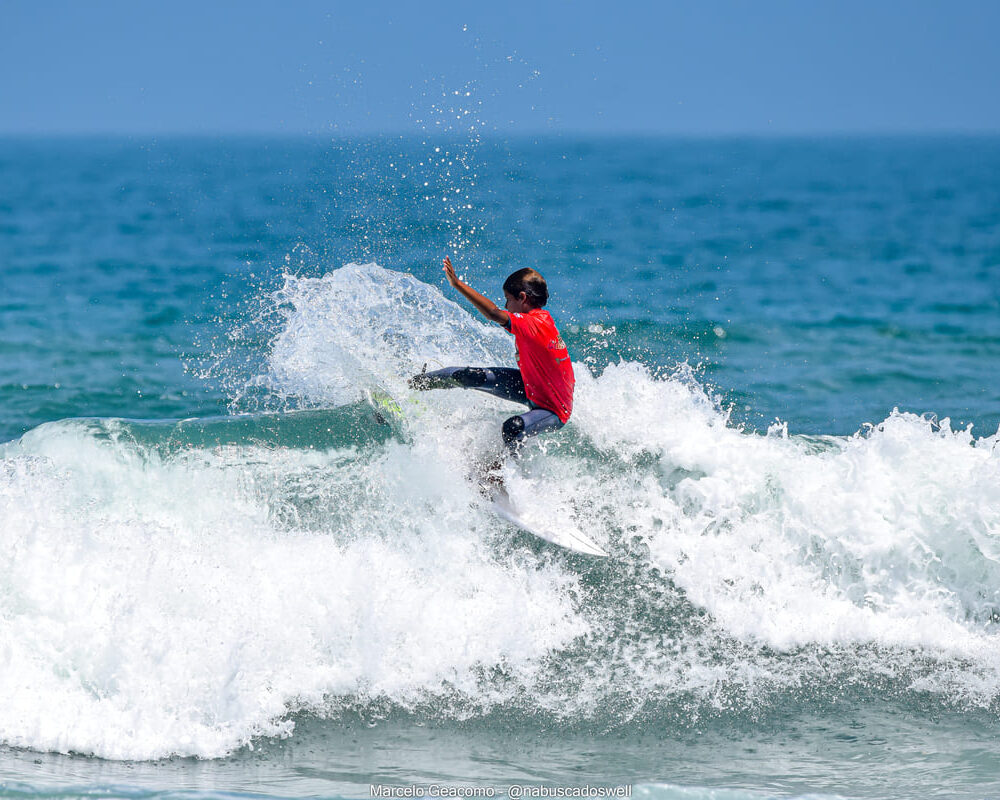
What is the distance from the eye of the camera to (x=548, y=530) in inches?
281

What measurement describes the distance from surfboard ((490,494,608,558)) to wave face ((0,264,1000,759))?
11cm

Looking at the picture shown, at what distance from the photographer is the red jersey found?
675 cm

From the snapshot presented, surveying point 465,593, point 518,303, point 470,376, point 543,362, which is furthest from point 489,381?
point 465,593

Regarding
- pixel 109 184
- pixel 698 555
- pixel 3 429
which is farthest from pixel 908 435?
pixel 109 184

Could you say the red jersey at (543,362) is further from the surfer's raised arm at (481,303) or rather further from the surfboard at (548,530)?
the surfboard at (548,530)

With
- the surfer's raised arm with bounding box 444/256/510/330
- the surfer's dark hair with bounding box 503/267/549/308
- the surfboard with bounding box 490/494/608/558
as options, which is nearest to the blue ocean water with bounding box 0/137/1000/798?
the surfboard with bounding box 490/494/608/558

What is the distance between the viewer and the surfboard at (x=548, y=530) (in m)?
7.09

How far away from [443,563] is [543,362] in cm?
156

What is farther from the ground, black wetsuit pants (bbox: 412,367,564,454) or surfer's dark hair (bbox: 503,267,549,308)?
surfer's dark hair (bbox: 503,267,549,308)

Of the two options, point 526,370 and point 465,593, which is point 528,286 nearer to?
point 526,370

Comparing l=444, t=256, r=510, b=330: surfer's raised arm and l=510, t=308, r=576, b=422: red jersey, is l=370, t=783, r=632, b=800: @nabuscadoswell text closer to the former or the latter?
l=510, t=308, r=576, b=422: red jersey

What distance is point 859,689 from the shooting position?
6371mm

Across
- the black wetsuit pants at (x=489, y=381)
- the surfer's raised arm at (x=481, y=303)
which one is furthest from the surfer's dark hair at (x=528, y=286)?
the black wetsuit pants at (x=489, y=381)

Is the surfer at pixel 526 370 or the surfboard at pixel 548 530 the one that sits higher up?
the surfer at pixel 526 370
